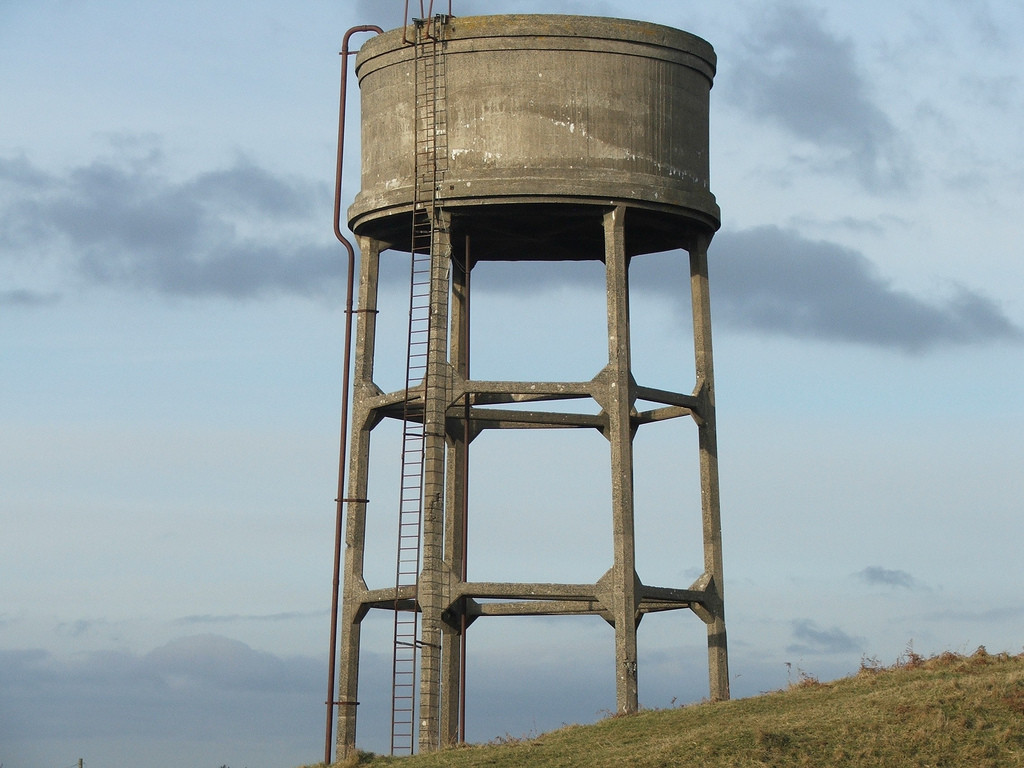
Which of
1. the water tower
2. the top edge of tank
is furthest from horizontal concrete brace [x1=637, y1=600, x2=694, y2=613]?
the top edge of tank

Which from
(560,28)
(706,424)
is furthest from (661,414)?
(560,28)

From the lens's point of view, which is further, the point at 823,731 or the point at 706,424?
the point at 706,424

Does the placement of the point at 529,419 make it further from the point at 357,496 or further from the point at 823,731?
the point at 823,731

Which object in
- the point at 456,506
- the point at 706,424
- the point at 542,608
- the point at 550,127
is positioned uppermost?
the point at 550,127

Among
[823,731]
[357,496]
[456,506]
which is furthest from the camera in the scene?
[456,506]

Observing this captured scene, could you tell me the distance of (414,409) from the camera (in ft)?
119

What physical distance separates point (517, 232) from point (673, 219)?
294 centimetres

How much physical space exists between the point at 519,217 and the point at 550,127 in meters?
1.70

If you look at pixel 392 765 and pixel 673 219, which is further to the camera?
pixel 673 219

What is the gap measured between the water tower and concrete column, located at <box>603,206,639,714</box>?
3 centimetres

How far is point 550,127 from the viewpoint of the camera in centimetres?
3528

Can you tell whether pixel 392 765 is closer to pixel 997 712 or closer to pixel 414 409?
pixel 414 409

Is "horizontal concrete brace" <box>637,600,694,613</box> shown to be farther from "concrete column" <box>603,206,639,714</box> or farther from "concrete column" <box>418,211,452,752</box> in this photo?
"concrete column" <box>418,211,452,752</box>

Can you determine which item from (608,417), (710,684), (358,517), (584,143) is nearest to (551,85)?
(584,143)
